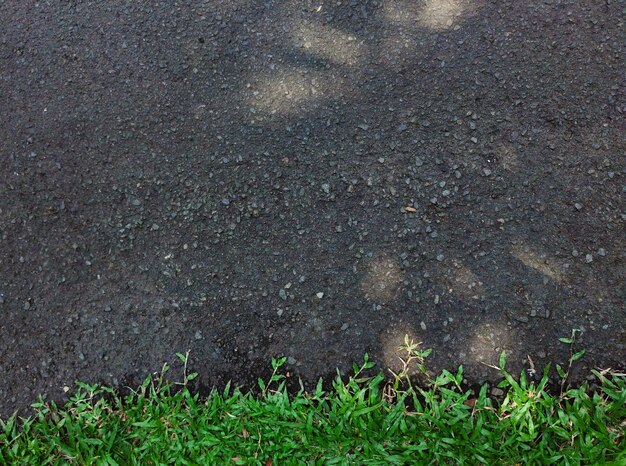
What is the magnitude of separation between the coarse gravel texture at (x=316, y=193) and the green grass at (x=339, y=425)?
0.32 ft

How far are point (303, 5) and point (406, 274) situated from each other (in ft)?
4.57

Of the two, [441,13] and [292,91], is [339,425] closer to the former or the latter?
[292,91]

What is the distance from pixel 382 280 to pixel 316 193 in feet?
1.58

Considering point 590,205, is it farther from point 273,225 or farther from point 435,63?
point 273,225

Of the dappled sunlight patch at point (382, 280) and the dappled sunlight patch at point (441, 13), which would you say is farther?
the dappled sunlight patch at point (441, 13)

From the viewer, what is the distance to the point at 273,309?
2268mm

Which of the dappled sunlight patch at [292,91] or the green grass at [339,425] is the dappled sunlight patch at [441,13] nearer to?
the dappled sunlight patch at [292,91]

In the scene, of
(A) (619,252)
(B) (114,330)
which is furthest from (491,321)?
(B) (114,330)

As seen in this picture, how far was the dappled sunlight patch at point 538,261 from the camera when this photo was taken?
2.19 m

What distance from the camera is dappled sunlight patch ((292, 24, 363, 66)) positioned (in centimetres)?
249

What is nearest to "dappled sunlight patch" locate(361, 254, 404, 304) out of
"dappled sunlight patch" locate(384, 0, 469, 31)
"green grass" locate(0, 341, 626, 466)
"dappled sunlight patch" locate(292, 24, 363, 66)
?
"green grass" locate(0, 341, 626, 466)

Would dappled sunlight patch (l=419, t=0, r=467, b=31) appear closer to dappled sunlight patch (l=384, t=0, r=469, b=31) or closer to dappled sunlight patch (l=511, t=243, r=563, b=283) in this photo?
dappled sunlight patch (l=384, t=0, r=469, b=31)

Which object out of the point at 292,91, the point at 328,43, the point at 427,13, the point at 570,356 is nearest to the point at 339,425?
the point at 570,356

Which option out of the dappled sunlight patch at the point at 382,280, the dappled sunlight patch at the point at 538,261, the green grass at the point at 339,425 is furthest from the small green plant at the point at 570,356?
the dappled sunlight patch at the point at 382,280
